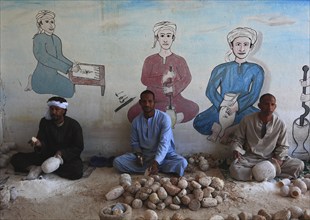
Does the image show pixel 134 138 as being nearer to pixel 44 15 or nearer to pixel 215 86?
pixel 215 86

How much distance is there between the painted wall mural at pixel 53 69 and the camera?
16.8 ft

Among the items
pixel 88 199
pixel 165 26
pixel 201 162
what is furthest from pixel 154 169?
pixel 165 26

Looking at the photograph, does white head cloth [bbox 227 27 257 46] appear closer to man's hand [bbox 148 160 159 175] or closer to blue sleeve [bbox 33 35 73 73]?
man's hand [bbox 148 160 159 175]

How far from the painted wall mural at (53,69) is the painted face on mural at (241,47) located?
1946mm

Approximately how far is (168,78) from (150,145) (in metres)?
1.02

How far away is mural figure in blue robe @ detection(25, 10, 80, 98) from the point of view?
16.8 feet

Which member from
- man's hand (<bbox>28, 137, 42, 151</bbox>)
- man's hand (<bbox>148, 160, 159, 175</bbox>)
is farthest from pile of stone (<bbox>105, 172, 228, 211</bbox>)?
man's hand (<bbox>28, 137, 42, 151</bbox>)

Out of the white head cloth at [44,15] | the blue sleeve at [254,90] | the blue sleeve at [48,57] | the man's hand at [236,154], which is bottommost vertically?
the man's hand at [236,154]

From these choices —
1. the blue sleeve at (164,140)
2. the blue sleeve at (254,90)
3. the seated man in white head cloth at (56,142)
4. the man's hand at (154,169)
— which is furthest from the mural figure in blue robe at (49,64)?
the blue sleeve at (254,90)

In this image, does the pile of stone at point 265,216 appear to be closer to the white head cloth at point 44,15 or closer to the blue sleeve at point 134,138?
the blue sleeve at point 134,138

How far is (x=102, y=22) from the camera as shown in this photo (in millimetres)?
A: 5074

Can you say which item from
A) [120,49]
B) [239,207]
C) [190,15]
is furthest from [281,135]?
[120,49]

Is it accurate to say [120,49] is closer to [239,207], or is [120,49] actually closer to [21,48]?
[21,48]

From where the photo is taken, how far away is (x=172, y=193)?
3906mm
